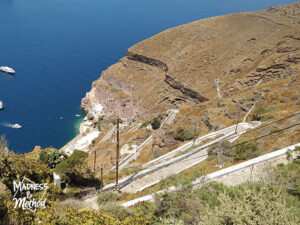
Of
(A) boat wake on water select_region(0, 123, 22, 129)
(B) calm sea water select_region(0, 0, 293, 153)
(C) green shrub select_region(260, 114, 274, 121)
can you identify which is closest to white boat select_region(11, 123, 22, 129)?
(A) boat wake on water select_region(0, 123, 22, 129)

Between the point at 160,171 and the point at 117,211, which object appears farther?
the point at 160,171

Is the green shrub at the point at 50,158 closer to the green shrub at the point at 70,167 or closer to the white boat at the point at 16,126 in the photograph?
the green shrub at the point at 70,167

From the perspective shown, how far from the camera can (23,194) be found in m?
10.5

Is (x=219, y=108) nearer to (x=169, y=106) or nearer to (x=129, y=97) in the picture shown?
(x=169, y=106)

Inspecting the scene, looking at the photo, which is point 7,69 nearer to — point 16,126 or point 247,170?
point 16,126

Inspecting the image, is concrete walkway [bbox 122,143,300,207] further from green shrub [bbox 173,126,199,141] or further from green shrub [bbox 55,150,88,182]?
green shrub [bbox 173,126,199,141]

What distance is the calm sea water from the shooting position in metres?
53.6

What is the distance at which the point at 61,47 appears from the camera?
9375 centimetres

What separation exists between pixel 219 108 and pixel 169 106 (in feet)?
69.1

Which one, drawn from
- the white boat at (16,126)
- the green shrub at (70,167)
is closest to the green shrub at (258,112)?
the green shrub at (70,167)

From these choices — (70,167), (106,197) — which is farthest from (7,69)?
(106,197)

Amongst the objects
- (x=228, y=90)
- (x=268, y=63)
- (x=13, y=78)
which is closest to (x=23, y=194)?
(x=228, y=90)

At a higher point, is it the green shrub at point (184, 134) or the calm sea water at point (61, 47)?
the calm sea water at point (61, 47)

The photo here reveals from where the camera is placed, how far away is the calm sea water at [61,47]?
53.6 meters
